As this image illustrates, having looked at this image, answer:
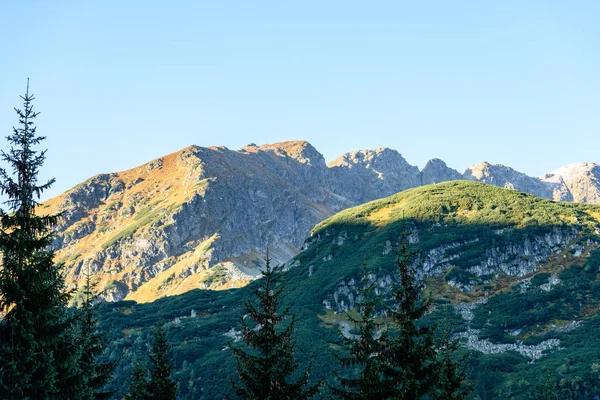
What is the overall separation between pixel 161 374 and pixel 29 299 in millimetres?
12828

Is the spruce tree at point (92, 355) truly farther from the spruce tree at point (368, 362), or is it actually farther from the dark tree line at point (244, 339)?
the spruce tree at point (368, 362)

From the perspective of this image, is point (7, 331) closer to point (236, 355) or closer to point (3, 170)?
point (3, 170)

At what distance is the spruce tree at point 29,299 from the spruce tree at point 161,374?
756 centimetres

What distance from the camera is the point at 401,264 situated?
105 ft

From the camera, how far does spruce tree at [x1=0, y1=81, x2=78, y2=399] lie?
2944 centimetres

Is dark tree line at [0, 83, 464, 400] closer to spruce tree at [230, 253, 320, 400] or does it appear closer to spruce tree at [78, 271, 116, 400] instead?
spruce tree at [230, 253, 320, 400]

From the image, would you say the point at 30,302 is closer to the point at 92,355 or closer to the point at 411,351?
the point at 92,355

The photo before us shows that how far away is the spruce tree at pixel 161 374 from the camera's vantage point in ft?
129

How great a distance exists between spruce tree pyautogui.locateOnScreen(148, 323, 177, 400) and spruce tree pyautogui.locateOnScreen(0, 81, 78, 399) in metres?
7.56

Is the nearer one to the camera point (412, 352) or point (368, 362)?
point (368, 362)

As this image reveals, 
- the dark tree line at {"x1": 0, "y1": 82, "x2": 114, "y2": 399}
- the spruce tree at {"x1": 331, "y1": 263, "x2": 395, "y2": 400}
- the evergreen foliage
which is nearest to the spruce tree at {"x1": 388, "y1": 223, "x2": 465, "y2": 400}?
the evergreen foliage

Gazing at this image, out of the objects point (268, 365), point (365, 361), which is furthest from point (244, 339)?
point (365, 361)

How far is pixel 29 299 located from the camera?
100ft

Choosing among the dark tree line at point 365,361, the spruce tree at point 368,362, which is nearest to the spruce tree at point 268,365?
the dark tree line at point 365,361
